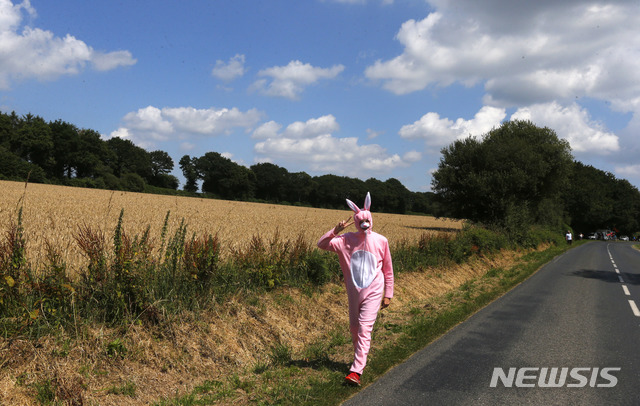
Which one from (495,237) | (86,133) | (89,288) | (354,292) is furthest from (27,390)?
(86,133)

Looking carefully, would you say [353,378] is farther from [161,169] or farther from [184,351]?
[161,169]

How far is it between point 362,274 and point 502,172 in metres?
38.1

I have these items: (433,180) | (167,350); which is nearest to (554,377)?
(167,350)

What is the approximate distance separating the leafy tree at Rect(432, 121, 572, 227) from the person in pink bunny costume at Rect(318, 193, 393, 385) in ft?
109

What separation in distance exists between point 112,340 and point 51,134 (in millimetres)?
95062

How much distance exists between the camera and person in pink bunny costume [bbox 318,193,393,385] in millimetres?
5227

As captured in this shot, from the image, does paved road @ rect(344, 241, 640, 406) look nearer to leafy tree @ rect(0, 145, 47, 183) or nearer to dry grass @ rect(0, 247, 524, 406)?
dry grass @ rect(0, 247, 524, 406)

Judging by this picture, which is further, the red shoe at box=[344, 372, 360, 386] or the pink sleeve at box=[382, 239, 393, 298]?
the pink sleeve at box=[382, 239, 393, 298]

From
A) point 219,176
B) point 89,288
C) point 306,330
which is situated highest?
point 219,176

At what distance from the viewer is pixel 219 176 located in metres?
115

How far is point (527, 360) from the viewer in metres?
6.25

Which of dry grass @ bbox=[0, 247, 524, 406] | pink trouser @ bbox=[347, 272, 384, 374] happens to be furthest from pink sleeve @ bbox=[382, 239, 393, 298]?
dry grass @ bbox=[0, 247, 524, 406]

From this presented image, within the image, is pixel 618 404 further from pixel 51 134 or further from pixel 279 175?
pixel 279 175

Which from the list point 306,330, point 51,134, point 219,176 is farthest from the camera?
point 219,176
